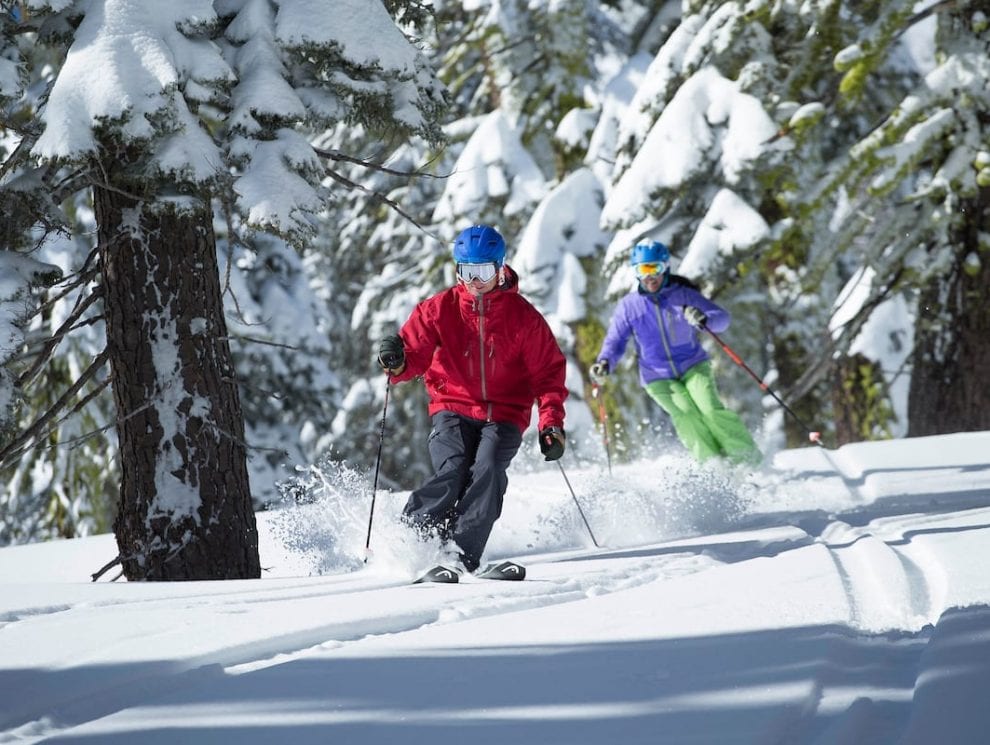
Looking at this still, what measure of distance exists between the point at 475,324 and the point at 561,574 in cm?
155

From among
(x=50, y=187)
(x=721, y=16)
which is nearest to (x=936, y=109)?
(x=721, y=16)

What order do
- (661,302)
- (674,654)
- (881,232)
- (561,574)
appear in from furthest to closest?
1. (881,232)
2. (661,302)
3. (561,574)
4. (674,654)

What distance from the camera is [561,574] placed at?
5137 millimetres

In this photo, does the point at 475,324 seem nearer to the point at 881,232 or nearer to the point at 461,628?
the point at 461,628

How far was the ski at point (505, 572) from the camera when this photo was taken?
16.6 ft

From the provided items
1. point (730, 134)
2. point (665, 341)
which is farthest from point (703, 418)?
point (730, 134)

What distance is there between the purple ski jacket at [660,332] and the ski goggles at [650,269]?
19cm

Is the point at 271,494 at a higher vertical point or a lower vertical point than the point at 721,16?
lower

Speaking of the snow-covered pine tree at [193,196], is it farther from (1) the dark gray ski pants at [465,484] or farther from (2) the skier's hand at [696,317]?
(2) the skier's hand at [696,317]

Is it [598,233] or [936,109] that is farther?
[598,233]

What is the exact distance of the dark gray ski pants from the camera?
5.58 metres

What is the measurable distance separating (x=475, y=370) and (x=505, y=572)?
1312 millimetres

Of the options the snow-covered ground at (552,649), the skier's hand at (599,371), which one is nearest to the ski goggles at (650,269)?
the skier's hand at (599,371)

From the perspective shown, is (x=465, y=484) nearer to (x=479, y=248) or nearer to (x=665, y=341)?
(x=479, y=248)
